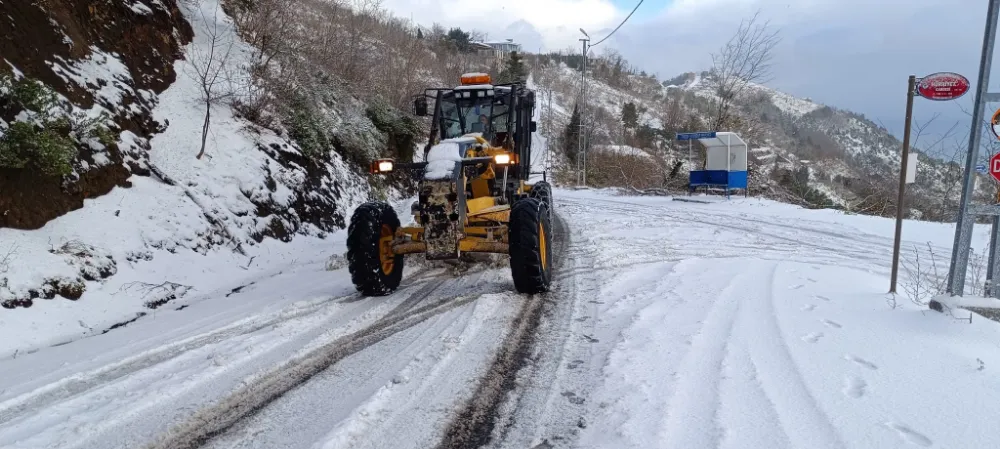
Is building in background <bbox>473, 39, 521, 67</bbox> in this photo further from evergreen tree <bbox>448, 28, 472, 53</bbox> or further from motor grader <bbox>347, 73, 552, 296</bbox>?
motor grader <bbox>347, 73, 552, 296</bbox>

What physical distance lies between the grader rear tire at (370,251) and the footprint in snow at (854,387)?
3827mm

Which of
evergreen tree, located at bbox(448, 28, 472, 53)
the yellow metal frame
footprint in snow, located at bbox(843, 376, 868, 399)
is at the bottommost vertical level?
footprint in snow, located at bbox(843, 376, 868, 399)

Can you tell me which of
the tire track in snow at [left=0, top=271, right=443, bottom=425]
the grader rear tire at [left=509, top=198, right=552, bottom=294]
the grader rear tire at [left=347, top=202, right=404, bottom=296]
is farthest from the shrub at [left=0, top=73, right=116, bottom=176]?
the grader rear tire at [left=509, top=198, right=552, bottom=294]

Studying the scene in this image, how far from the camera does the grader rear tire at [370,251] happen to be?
511 cm

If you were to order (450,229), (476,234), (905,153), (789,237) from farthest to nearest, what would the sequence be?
(789,237)
(476,234)
(450,229)
(905,153)

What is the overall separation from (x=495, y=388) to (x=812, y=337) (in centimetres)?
221

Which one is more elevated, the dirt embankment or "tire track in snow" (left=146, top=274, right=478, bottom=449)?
the dirt embankment

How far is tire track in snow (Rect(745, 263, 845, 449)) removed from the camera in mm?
2365

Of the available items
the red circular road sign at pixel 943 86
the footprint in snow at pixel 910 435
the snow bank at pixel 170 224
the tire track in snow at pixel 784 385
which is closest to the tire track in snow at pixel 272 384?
the snow bank at pixel 170 224

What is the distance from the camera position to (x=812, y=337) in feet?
11.9

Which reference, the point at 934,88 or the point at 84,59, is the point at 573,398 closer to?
the point at 934,88

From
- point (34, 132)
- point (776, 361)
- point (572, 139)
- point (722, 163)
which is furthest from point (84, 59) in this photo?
point (572, 139)

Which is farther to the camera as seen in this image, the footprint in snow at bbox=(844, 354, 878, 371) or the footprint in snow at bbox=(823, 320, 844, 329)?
the footprint in snow at bbox=(823, 320, 844, 329)

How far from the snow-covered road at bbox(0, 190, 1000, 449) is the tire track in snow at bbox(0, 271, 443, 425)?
0.02 meters
